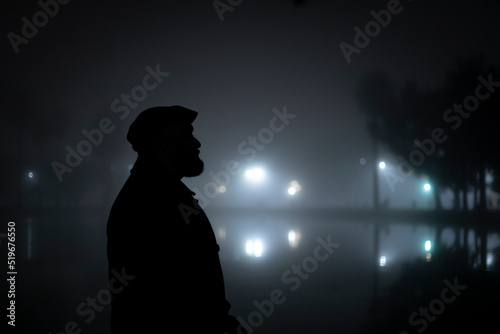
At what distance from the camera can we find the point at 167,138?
8.36 feet

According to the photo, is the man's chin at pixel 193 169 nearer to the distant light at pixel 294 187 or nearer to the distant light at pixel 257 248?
the distant light at pixel 257 248

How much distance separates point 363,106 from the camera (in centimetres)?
4516

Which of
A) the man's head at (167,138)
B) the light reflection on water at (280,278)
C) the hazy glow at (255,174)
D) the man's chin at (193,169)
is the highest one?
the hazy glow at (255,174)

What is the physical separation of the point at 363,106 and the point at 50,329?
42.1 meters

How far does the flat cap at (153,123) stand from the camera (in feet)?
8.31

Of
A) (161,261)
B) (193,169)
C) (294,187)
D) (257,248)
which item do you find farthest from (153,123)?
(294,187)

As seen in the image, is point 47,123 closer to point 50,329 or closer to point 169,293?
point 50,329

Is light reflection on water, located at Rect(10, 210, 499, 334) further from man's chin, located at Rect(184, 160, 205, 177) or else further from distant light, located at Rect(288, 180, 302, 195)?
distant light, located at Rect(288, 180, 302, 195)

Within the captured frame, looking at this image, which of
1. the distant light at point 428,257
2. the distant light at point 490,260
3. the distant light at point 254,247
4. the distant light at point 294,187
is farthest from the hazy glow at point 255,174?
the distant light at point 490,260

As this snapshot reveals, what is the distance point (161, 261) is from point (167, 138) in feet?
2.43

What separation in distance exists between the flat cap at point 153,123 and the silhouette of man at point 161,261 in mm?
127

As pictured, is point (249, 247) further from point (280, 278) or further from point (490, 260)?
point (490, 260)

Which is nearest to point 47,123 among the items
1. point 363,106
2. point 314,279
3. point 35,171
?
point 35,171

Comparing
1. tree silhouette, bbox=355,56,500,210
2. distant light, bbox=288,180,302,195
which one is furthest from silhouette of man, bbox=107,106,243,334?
distant light, bbox=288,180,302,195
